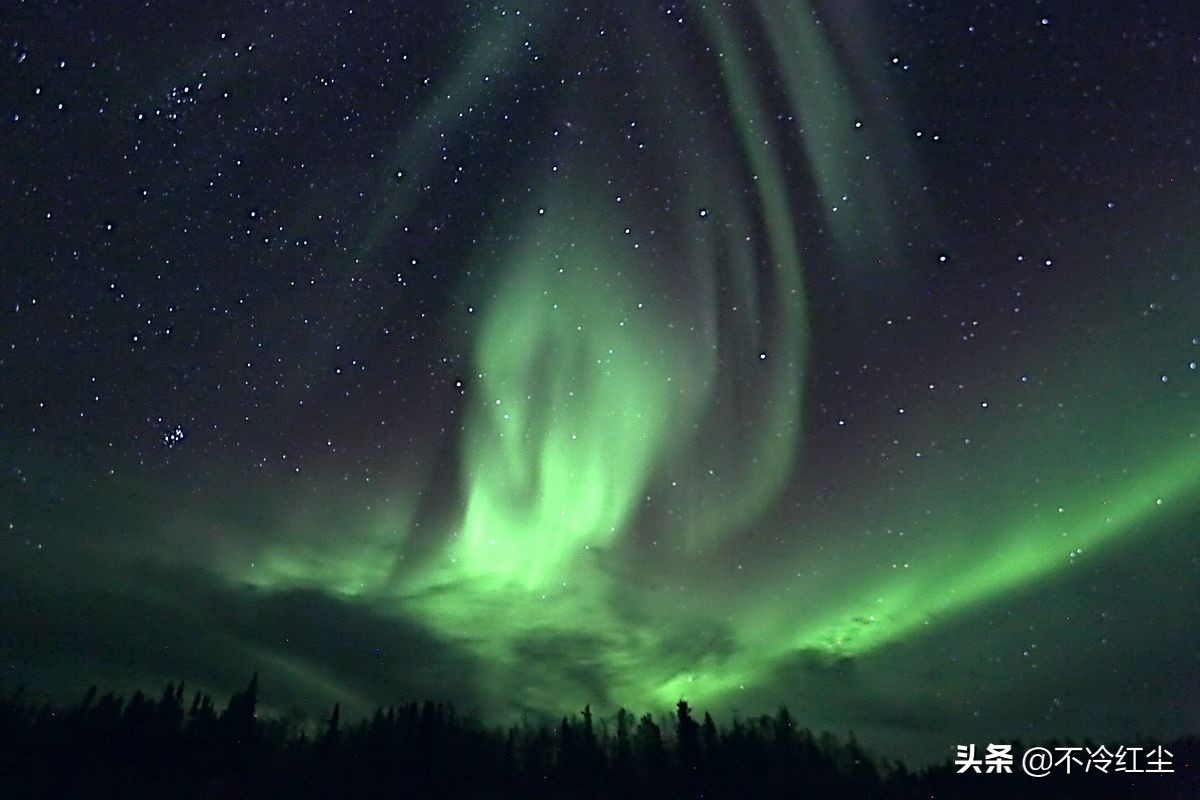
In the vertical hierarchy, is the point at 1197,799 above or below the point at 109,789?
above

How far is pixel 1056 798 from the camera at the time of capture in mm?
66750

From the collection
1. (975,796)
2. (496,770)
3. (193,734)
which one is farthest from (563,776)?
(975,796)

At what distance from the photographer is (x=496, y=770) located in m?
98.4

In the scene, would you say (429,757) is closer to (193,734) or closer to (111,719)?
(193,734)

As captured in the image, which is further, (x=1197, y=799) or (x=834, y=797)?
(x=834, y=797)

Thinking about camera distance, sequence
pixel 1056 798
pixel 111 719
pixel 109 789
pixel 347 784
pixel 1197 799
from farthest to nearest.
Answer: pixel 347 784
pixel 111 719
pixel 109 789
pixel 1056 798
pixel 1197 799

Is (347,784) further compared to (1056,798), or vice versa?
(347,784)

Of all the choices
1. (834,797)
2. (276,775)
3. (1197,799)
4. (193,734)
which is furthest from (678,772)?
(1197,799)

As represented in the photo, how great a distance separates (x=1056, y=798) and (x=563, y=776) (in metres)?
53.9

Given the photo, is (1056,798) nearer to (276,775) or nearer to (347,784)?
(347,784)

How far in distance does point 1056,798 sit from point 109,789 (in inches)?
3415

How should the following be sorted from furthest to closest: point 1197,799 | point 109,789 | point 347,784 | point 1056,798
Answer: point 347,784
point 109,789
point 1056,798
point 1197,799

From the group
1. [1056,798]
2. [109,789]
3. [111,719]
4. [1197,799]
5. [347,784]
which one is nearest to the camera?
[1197,799]

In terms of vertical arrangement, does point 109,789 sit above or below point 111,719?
below
